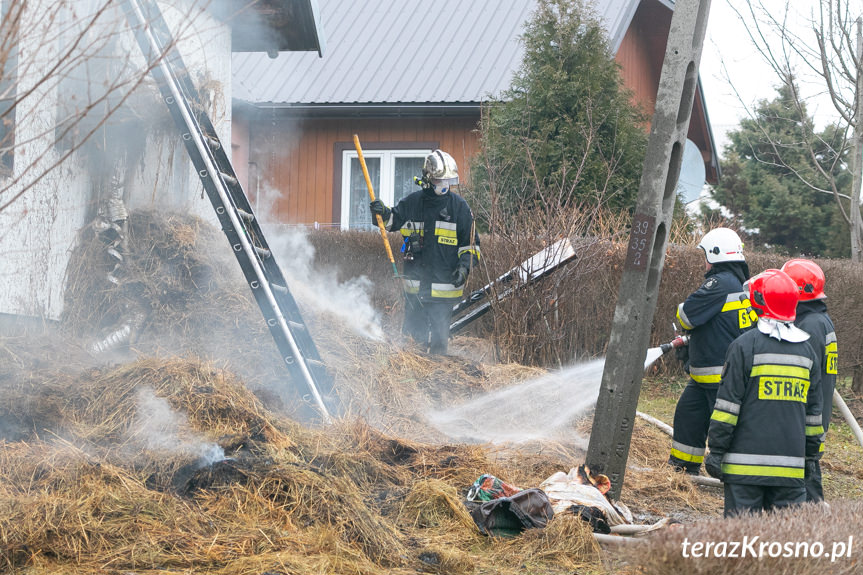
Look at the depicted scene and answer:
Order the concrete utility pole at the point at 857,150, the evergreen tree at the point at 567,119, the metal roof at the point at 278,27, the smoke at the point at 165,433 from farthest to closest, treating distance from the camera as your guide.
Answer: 1. the concrete utility pole at the point at 857,150
2. the evergreen tree at the point at 567,119
3. the metal roof at the point at 278,27
4. the smoke at the point at 165,433

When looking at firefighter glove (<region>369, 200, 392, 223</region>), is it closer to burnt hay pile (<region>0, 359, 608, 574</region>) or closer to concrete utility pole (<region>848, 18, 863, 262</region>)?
burnt hay pile (<region>0, 359, 608, 574</region>)

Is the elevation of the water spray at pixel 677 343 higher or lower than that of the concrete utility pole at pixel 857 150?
lower

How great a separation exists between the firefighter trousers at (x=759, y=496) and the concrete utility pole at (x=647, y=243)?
0.93 meters

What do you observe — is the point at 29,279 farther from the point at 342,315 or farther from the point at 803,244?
the point at 803,244

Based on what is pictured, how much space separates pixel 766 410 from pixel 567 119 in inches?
320

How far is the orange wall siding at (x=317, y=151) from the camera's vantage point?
16.4 meters

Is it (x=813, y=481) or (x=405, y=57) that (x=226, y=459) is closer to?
(x=813, y=481)

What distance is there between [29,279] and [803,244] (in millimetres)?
21230

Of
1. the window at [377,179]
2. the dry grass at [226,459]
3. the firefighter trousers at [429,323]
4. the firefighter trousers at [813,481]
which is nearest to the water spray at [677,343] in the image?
the dry grass at [226,459]

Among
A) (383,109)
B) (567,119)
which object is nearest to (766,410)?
(567,119)

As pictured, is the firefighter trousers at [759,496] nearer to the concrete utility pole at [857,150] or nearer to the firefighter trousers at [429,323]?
the firefighter trousers at [429,323]

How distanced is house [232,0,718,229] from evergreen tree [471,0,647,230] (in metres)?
3.00

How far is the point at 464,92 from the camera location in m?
15.9

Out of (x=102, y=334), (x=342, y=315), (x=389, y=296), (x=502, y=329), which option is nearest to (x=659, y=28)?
(x=389, y=296)
